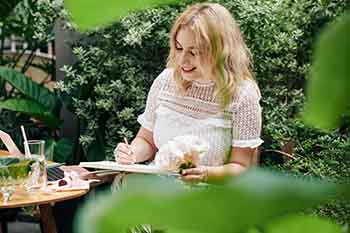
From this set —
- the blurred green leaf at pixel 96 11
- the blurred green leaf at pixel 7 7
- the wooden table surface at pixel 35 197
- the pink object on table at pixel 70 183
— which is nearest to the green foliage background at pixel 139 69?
the blurred green leaf at pixel 7 7

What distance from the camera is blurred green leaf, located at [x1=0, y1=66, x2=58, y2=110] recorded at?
427 cm

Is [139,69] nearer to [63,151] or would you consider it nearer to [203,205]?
[63,151]

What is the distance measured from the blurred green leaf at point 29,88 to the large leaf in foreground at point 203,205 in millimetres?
4219

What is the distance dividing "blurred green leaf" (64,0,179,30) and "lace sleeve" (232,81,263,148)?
243 centimetres

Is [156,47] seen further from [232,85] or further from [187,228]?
[187,228]

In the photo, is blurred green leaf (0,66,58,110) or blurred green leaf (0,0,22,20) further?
blurred green leaf (0,0,22,20)

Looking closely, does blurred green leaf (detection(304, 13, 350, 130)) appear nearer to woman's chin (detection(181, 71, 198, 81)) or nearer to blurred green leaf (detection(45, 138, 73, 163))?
woman's chin (detection(181, 71, 198, 81))

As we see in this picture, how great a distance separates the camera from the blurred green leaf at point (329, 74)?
0.47 ft

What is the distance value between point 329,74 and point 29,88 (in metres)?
4.28

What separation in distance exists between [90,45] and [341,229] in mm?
4008

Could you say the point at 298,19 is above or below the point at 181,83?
above

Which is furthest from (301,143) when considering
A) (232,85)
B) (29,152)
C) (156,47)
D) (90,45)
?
(90,45)

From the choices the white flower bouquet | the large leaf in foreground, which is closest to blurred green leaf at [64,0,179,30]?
the large leaf in foreground

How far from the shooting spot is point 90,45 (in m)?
4.13
